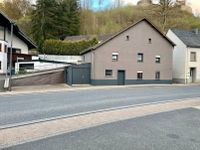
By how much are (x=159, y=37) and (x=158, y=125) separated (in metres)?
35.0

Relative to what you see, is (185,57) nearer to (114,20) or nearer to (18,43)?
(18,43)

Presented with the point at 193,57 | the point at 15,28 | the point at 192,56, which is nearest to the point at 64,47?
the point at 15,28

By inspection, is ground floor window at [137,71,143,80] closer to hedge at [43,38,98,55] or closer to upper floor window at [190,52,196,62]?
upper floor window at [190,52,196,62]

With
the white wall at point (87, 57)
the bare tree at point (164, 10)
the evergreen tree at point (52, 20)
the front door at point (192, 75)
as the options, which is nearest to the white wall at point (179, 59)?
the front door at point (192, 75)

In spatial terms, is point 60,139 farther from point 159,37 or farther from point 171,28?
point 171,28

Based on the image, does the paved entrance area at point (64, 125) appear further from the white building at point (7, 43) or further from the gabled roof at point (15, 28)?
the gabled roof at point (15, 28)

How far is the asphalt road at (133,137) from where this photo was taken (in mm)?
7846

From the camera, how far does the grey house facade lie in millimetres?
40188

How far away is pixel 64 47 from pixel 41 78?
20.4 m

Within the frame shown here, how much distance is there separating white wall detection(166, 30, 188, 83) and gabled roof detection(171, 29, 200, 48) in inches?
18.4

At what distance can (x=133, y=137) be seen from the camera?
29.3 ft

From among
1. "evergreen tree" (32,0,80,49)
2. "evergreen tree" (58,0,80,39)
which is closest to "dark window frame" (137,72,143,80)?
"evergreen tree" (32,0,80,49)

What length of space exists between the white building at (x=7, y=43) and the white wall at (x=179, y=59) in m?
22.6

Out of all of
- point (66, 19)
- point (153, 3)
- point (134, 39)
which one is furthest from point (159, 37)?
point (66, 19)
